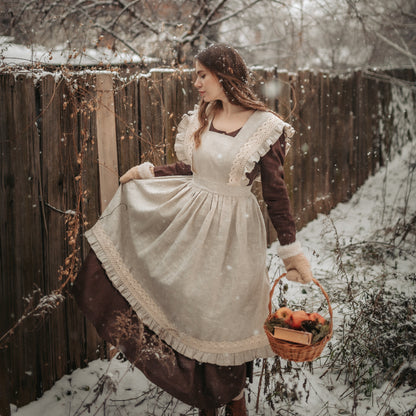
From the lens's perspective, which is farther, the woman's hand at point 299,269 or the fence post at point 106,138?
the fence post at point 106,138

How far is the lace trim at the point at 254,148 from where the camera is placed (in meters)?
2.46

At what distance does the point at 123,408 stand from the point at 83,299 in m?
0.76

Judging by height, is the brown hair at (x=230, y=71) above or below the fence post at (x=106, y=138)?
above

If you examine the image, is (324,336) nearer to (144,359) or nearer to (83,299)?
(144,359)

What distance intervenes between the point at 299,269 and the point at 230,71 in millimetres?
1113

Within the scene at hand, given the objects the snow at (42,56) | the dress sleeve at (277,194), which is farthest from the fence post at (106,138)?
the dress sleeve at (277,194)

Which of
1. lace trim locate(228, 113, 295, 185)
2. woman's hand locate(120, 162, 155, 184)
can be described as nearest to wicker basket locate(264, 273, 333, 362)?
lace trim locate(228, 113, 295, 185)

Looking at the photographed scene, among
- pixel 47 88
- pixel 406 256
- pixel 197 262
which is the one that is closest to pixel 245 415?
pixel 197 262

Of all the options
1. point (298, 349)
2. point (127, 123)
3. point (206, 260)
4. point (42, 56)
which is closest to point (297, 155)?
point (127, 123)

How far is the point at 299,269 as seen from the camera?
2447mm

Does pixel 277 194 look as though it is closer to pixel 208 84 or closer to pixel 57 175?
pixel 208 84

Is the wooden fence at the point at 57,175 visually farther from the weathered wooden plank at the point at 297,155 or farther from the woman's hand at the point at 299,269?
the weathered wooden plank at the point at 297,155

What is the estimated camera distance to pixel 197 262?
2.46m

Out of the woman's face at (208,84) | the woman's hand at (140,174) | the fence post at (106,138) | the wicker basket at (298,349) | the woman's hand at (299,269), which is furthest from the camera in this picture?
the fence post at (106,138)
